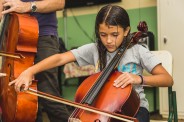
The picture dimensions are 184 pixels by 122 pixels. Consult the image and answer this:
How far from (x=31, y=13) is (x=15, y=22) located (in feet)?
0.36

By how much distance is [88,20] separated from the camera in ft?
12.5

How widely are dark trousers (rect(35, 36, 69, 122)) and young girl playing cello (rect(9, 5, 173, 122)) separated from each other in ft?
0.83

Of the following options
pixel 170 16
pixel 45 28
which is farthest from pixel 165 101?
pixel 45 28

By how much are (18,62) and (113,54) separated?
0.50 metres

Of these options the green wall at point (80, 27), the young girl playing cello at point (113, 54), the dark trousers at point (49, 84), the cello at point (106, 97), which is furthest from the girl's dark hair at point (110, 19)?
the green wall at point (80, 27)

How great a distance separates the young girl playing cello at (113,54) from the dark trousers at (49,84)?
252mm

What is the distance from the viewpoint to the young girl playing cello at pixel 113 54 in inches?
53.8

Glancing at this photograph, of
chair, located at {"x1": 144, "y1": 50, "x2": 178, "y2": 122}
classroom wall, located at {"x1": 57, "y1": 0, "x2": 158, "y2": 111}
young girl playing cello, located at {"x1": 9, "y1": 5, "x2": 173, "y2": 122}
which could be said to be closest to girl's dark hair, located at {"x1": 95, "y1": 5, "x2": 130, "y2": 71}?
young girl playing cello, located at {"x1": 9, "y1": 5, "x2": 173, "y2": 122}

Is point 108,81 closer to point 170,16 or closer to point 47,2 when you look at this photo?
point 47,2

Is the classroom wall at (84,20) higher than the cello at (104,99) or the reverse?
higher

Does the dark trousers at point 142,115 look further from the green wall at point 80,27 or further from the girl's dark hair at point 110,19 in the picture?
the green wall at point 80,27

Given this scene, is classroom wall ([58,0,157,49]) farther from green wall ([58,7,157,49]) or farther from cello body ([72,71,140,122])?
cello body ([72,71,140,122])

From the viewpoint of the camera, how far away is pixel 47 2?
174 cm

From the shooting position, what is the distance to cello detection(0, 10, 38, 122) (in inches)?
63.4
